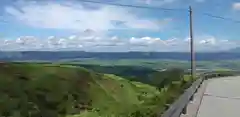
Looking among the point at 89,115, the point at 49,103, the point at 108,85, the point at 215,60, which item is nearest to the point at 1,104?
the point at 49,103

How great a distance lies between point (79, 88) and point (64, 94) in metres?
1.06

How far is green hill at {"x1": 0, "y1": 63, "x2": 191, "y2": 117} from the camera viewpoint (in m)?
12.7

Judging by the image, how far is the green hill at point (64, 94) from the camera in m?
12.7

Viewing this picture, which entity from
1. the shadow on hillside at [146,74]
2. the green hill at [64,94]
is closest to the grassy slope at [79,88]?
the green hill at [64,94]

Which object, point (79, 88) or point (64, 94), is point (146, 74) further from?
point (64, 94)

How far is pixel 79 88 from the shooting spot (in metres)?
15.4

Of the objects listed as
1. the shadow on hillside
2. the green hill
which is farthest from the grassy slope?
the shadow on hillside

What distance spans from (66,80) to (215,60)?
1325 cm

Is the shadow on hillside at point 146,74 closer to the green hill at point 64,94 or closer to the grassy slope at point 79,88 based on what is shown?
the grassy slope at point 79,88

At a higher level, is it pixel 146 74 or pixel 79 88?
pixel 146 74

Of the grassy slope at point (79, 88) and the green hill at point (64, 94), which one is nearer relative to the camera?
the green hill at point (64, 94)

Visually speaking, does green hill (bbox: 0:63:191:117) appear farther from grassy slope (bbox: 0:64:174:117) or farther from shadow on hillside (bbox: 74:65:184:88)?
shadow on hillside (bbox: 74:65:184:88)

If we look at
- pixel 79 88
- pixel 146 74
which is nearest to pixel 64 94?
pixel 79 88

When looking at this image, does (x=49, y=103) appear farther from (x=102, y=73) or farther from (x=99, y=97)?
(x=102, y=73)
